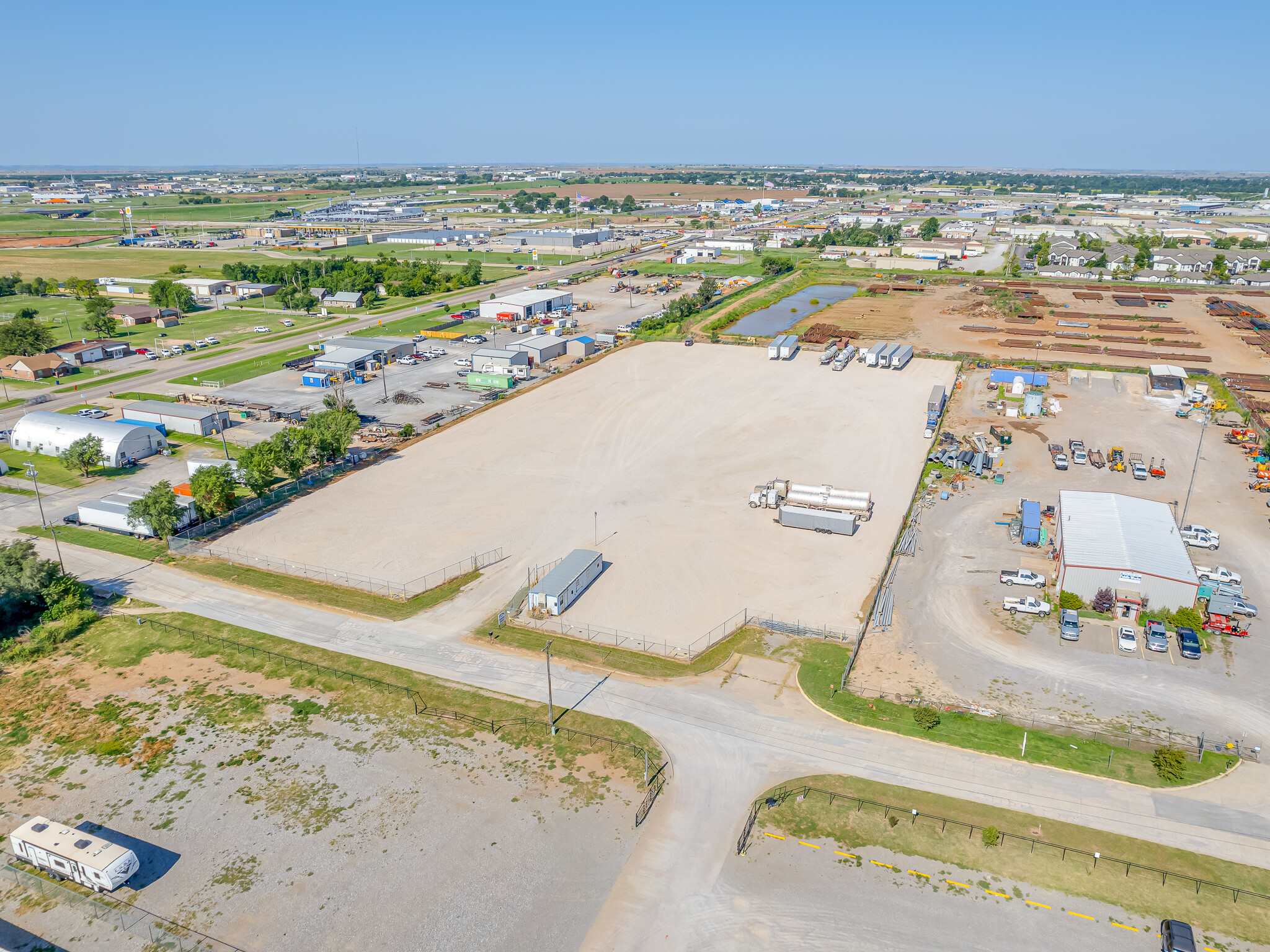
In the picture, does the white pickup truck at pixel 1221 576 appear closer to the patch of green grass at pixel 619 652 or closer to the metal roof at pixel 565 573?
the patch of green grass at pixel 619 652

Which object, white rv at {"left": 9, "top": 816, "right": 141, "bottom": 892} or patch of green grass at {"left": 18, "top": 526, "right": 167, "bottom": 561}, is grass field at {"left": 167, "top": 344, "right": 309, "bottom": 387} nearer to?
patch of green grass at {"left": 18, "top": 526, "right": 167, "bottom": 561}

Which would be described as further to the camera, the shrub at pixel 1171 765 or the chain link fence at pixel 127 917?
the shrub at pixel 1171 765

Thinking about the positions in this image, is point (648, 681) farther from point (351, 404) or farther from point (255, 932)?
point (351, 404)

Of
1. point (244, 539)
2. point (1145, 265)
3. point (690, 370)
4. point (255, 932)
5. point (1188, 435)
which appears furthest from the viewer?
point (1145, 265)

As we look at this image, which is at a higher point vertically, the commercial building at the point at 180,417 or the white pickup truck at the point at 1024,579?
the commercial building at the point at 180,417

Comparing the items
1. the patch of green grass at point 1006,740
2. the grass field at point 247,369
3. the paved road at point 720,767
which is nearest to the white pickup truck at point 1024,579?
the patch of green grass at point 1006,740

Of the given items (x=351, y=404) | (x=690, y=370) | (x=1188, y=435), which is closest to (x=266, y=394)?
(x=351, y=404)

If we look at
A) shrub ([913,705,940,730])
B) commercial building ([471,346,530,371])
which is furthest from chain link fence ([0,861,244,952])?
commercial building ([471,346,530,371])
